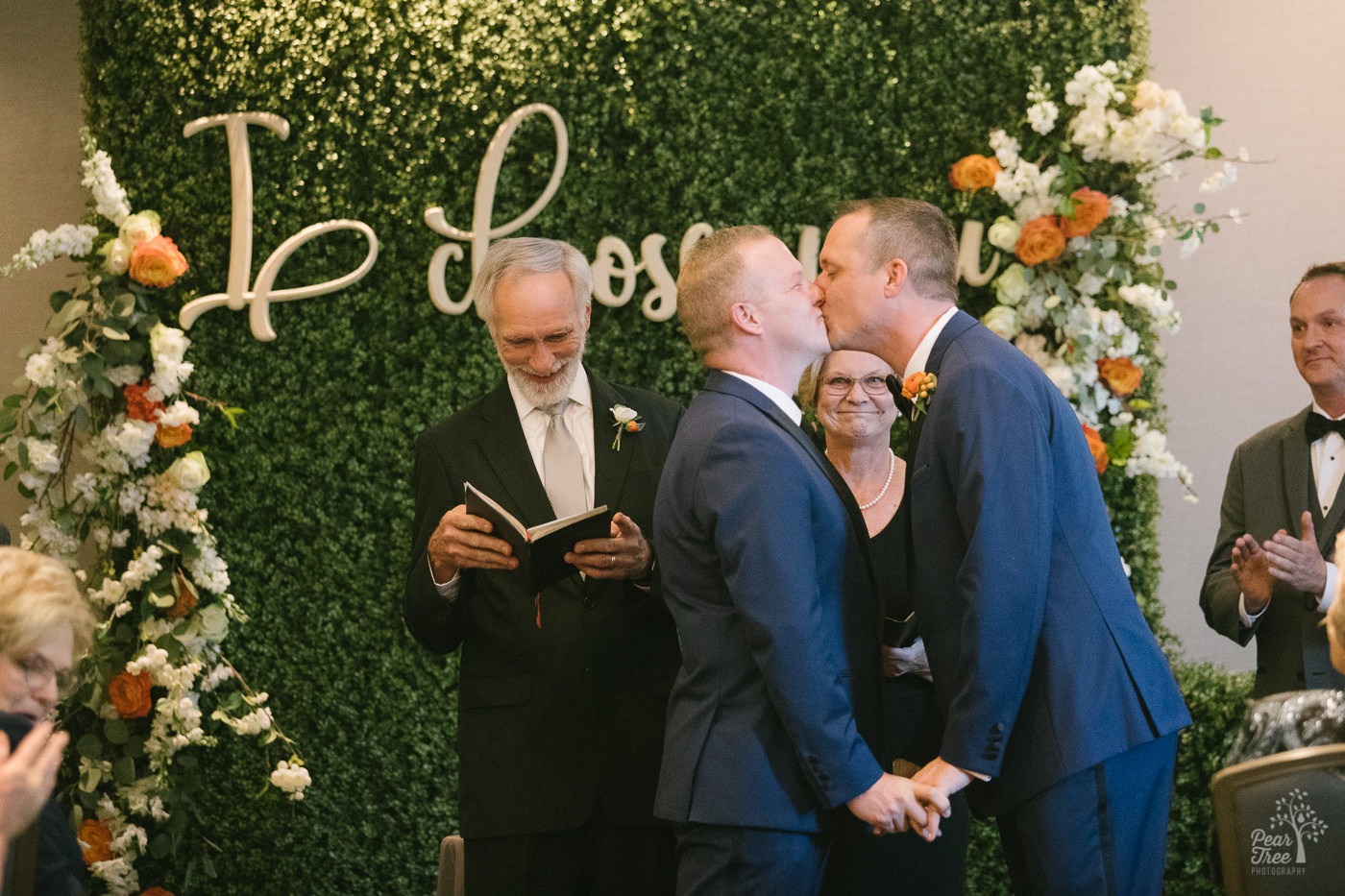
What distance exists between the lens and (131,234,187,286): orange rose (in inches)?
163

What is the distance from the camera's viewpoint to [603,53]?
4.44 m

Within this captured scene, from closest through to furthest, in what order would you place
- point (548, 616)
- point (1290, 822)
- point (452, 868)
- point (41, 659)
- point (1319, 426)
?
point (1290, 822), point (41, 659), point (548, 616), point (452, 868), point (1319, 426)

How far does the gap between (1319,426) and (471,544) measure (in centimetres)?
250

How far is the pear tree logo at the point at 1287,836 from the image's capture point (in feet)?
5.76

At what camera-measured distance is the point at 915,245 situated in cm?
256

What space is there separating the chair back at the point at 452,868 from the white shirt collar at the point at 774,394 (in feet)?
4.74

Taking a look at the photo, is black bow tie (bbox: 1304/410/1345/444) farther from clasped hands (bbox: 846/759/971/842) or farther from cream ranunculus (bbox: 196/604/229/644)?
cream ranunculus (bbox: 196/604/229/644)

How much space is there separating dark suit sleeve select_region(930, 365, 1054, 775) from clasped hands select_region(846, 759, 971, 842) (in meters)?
0.04

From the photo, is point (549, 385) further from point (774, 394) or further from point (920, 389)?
point (920, 389)

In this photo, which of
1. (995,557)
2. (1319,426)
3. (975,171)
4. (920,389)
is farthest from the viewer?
(975,171)

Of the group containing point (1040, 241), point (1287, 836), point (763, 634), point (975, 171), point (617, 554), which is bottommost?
point (1287, 836)

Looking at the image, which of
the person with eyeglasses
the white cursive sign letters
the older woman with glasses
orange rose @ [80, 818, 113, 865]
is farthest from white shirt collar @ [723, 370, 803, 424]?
orange rose @ [80, 818, 113, 865]

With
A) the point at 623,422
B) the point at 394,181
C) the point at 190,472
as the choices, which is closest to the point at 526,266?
the point at 623,422

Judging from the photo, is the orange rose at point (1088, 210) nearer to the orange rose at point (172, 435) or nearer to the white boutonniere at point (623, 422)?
the white boutonniere at point (623, 422)
